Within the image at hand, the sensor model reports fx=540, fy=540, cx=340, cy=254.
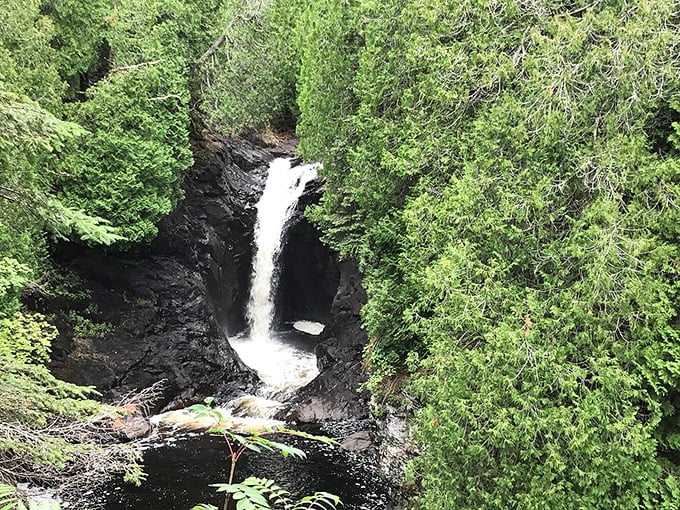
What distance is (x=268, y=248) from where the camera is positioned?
18734mm

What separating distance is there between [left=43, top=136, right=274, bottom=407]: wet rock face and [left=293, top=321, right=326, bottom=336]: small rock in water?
7.06 ft

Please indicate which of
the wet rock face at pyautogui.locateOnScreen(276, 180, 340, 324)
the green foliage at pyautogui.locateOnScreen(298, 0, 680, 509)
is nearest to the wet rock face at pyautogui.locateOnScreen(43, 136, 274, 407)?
the wet rock face at pyautogui.locateOnScreen(276, 180, 340, 324)

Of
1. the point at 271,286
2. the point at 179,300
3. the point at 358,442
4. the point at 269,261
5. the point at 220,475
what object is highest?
the point at 269,261

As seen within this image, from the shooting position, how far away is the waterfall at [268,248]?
18.7 metres

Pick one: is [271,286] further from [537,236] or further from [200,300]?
[537,236]

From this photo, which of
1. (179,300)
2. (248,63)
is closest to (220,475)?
(179,300)

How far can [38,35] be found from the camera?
33.6 ft

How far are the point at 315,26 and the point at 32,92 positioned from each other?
6099 millimetres

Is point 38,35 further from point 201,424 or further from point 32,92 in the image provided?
point 201,424

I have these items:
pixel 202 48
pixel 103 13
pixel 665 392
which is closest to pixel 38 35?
pixel 103 13

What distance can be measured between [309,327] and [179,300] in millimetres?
5658

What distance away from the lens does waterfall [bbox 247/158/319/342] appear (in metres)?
18.7

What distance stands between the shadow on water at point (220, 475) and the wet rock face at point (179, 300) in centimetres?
272

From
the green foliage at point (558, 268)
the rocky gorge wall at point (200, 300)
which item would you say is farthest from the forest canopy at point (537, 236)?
the rocky gorge wall at point (200, 300)
